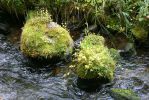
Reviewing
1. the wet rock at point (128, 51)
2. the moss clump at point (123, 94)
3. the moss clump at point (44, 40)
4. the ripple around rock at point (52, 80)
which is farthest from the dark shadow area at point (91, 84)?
the wet rock at point (128, 51)

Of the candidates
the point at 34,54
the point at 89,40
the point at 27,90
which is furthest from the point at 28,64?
the point at 89,40

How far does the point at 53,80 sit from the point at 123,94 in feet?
4.31

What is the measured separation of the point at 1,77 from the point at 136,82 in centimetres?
236

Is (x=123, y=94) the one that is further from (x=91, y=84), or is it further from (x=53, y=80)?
(x=53, y=80)

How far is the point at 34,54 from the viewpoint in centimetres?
611

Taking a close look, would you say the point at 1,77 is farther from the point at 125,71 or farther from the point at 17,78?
the point at 125,71

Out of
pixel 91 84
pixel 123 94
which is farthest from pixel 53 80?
pixel 123 94

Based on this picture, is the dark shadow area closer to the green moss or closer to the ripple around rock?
the ripple around rock

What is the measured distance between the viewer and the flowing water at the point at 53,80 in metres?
5.59

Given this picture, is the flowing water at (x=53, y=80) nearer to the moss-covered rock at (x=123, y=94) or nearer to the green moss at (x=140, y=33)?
the moss-covered rock at (x=123, y=94)

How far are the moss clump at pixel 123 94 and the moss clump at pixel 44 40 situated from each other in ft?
4.20

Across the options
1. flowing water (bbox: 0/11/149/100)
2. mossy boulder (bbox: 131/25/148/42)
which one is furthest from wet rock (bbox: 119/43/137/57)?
mossy boulder (bbox: 131/25/148/42)

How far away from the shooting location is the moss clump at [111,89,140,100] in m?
5.29

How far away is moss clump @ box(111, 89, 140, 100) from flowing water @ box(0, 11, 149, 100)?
0.12 meters
